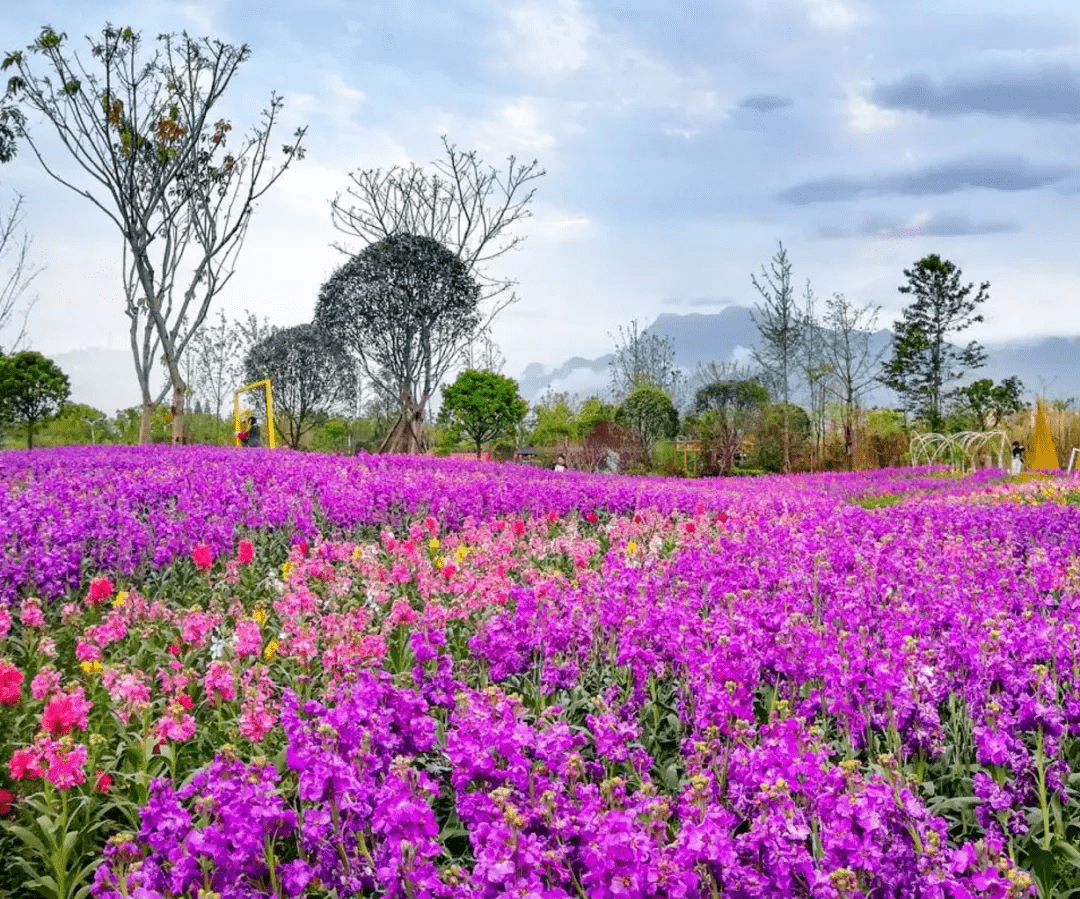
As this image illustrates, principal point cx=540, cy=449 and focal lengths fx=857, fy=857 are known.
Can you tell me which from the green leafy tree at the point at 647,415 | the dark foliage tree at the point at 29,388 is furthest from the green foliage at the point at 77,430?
the green leafy tree at the point at 647,415

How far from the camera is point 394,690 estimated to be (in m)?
2.79

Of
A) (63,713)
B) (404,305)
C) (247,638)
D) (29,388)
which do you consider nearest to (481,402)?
(404,305)

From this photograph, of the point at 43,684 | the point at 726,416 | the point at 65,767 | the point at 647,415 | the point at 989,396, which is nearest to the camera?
the point at 65,767

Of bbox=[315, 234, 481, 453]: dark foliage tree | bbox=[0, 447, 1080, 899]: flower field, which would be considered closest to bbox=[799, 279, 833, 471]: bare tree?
bbox=[315, 234, 481, 453]: dark foliage tree

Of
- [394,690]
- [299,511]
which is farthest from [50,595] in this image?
[394,690]

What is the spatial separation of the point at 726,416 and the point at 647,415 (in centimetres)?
326

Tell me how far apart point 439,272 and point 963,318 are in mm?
29096

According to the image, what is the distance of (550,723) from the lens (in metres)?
2.71

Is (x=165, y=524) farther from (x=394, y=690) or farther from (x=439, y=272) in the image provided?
(x=439, y=272)

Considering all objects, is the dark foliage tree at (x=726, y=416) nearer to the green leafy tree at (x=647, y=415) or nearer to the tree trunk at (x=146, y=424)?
the green leafy tree at (x=647, y=415)

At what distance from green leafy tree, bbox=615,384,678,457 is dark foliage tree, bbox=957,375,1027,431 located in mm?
14910

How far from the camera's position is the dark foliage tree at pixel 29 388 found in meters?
31.3

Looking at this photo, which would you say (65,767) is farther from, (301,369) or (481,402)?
(301,369)

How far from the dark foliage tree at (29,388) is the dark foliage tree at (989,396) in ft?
126
